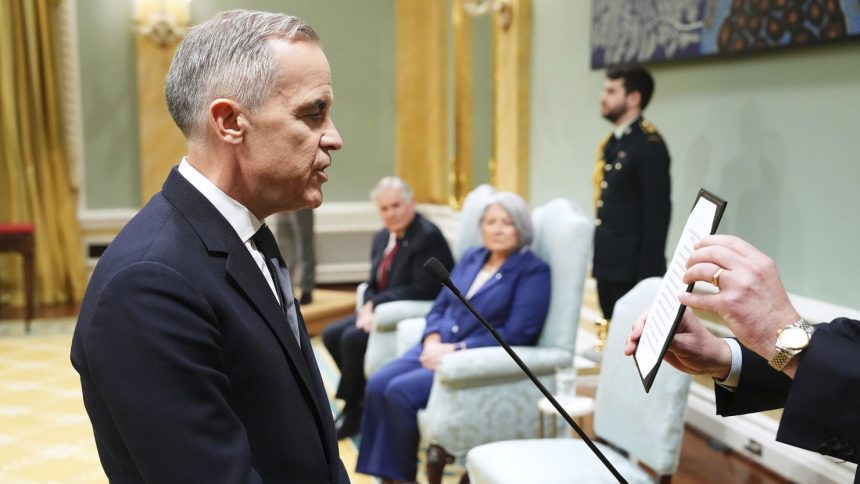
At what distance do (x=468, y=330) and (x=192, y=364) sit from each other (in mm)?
2418

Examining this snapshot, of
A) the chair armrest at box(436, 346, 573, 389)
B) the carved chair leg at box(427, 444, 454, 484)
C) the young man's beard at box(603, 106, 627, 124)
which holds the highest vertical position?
the young man's beard at box(603, 106, 627, 124)

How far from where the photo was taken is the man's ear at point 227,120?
3.80 feet

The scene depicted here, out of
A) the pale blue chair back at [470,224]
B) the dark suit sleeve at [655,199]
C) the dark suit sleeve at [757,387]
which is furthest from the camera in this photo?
the pale blue chair back at [470,224]

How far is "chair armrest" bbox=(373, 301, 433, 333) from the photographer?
3943mm

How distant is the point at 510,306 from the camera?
10.8 ft

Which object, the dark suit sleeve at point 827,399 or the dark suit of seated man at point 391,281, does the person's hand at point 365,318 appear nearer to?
the dark suit of seated man at point 391,281

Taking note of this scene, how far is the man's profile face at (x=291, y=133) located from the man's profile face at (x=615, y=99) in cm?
290

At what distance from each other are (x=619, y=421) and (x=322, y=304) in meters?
3.74

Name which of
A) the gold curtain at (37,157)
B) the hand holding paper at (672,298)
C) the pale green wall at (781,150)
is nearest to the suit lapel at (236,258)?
the hand holding paper at (672,298)

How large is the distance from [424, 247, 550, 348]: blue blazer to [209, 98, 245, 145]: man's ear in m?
2.14

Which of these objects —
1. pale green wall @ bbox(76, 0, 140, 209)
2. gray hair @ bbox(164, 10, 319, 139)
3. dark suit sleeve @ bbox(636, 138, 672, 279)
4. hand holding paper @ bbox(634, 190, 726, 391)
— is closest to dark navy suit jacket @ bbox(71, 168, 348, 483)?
gray hair @ bbox(164, 10, 319, 139)

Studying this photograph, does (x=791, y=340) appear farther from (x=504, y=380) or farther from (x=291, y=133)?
(x=504, y=380)

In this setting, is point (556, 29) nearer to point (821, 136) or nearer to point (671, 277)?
point (821, 136)

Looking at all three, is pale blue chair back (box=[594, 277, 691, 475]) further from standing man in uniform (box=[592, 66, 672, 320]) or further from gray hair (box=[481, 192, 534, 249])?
standing man in uniform (box=[592, 66, 672, 320])
